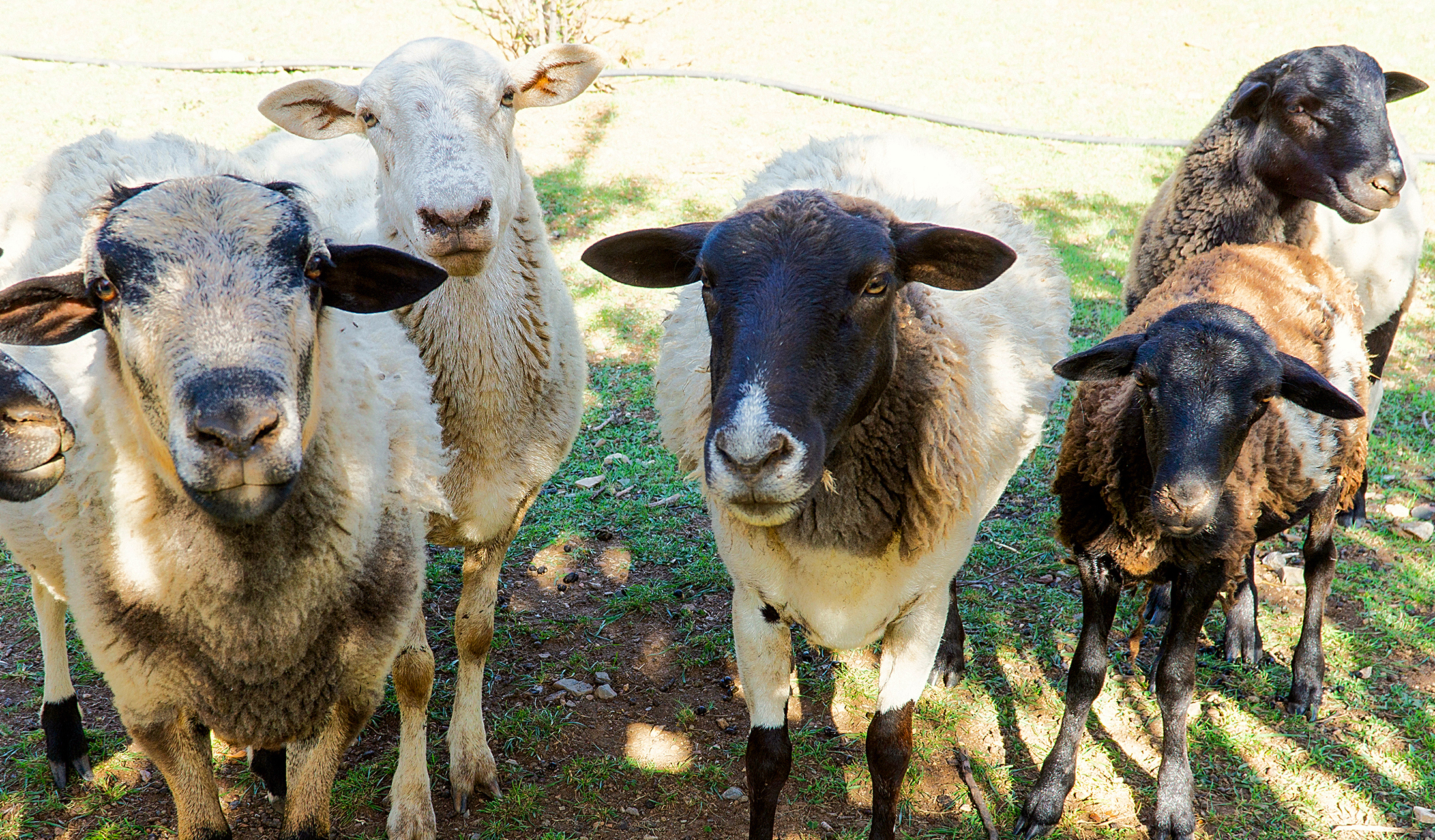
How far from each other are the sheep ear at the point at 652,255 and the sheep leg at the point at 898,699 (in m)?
1.35

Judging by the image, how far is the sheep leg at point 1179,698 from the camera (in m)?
3.35

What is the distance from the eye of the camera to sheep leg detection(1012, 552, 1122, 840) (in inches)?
136

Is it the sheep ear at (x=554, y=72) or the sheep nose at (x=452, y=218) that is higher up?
the sheep ear at (x=554, y=72)

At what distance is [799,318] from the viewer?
2.42m

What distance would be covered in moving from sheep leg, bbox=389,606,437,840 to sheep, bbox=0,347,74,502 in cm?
136

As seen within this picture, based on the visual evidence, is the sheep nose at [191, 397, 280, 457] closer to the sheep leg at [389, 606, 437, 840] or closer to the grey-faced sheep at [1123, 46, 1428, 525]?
the sheep leg at [389, 606, 437, 840]

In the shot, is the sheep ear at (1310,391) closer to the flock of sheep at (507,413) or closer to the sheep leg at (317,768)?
the flock of sheep at (507,413)

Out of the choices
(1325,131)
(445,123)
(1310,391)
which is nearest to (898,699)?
(1310,391)

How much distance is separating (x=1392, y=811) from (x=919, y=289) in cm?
269

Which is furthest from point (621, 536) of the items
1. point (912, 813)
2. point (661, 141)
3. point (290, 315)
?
point (661, 141)

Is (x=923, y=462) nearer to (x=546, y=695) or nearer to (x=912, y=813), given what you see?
(x=912, y=813)

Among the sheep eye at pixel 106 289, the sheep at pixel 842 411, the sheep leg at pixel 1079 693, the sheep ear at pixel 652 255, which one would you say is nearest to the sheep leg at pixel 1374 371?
the sheep leg at pixel 1079 693

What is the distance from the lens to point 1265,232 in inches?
190

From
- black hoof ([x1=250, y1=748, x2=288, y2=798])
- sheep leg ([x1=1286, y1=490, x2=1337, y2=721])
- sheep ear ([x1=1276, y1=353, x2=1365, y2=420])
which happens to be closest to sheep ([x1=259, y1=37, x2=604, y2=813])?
black hoof ([x1=250, y1=748, x2=288, y2=798])
